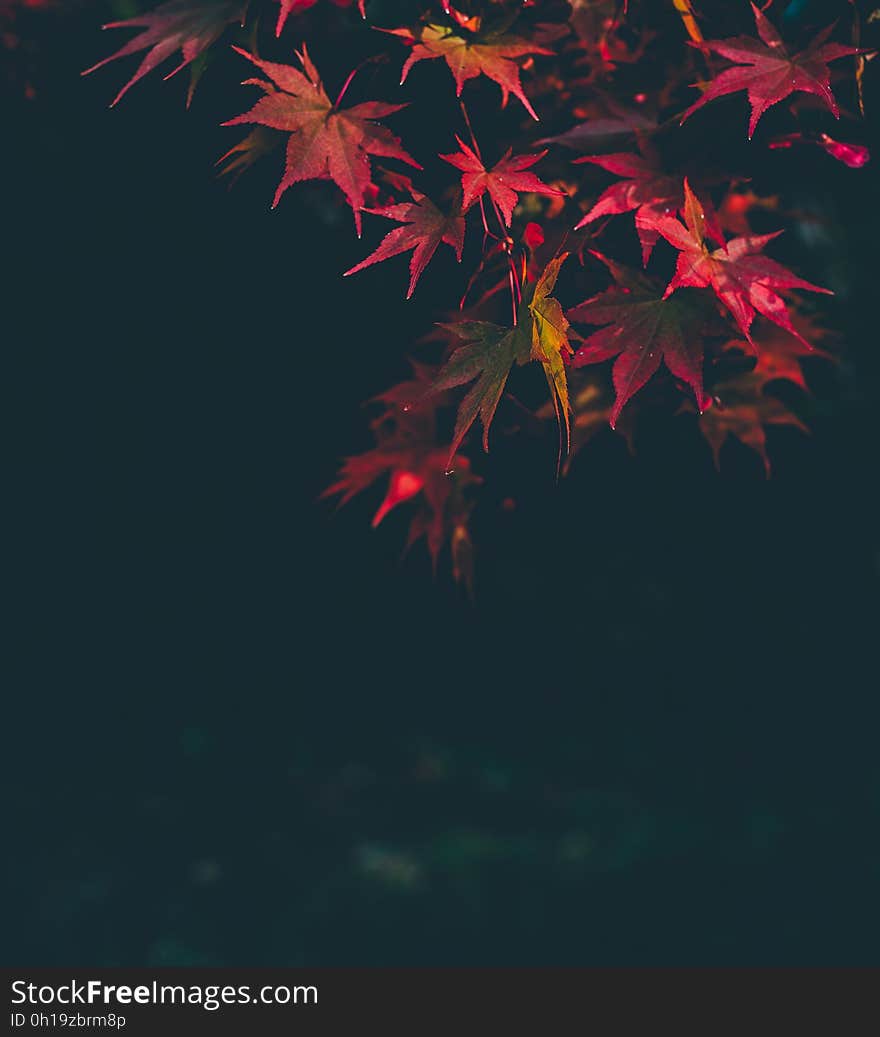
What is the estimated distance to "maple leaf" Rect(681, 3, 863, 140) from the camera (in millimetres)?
1285

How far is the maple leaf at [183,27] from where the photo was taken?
1371mm

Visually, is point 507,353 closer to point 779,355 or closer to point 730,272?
point 730,272

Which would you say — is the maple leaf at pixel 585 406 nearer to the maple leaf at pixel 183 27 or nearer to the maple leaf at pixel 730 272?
the maple leaf at pixel 730 272

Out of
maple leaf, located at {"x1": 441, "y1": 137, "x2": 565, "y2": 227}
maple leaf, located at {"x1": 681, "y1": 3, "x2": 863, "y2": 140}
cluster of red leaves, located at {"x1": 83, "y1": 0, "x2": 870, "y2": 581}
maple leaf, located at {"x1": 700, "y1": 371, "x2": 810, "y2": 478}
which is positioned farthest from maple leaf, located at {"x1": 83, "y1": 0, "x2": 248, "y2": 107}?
maple leaf, located at {"x1": 700, "y1": 371, "x2": 810, "y2": 478}

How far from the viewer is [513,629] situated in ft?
9.60

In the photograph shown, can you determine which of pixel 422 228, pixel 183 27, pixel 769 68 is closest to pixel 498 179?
pixel 422 228

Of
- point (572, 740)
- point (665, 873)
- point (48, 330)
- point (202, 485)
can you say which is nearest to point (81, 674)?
point (202, 485)

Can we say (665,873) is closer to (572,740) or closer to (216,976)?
(572,740)

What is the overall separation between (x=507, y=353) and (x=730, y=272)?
339mm

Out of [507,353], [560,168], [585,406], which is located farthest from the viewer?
[585,406]

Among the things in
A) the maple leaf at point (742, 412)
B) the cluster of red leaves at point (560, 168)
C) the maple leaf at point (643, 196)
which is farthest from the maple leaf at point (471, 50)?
the maple leaf at point (742, 412)

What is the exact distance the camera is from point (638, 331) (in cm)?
137

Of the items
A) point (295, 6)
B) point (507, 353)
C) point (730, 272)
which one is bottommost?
point (507, 353)

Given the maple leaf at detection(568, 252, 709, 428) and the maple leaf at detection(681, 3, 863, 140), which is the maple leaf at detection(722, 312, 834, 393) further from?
the maple leaf at detection(681, 3, 863, 140)
